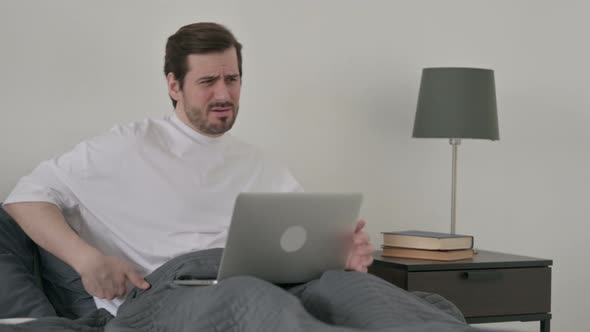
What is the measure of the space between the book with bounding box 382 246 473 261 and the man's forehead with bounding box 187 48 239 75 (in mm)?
928

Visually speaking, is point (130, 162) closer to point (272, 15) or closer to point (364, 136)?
point (272, 15)

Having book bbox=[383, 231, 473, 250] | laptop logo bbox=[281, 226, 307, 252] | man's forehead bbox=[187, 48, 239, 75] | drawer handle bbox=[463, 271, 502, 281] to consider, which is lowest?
drawer handle bbox=[463, 271, 502, 281]

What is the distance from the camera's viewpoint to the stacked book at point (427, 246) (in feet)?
9.52

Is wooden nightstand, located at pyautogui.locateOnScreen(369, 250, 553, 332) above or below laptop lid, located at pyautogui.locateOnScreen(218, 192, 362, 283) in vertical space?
below

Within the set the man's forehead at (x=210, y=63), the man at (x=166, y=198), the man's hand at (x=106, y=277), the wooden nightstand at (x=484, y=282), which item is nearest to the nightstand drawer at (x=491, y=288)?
the wooden nightstand at (x=484, y=282)

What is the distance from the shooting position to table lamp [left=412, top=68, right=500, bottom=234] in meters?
3.07

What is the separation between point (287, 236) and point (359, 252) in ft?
1.13

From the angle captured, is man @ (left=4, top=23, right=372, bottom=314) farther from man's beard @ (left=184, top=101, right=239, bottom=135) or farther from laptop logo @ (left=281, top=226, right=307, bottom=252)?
laptop logo @ (left=281, top=226, right=307, bottom=252)

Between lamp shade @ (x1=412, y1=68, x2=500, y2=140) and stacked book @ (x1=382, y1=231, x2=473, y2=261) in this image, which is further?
lamp shade @ (x1=412, y1=68, x2=500, y2=140)

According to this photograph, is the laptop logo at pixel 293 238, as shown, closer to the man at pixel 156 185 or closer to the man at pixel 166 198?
the man at pixel 166 198

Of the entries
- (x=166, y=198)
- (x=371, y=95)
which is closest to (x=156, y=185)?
(x=166, y=198)

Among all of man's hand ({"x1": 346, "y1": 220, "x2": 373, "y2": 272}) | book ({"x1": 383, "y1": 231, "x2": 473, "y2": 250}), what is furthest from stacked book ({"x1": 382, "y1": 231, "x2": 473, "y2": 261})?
man's hand ({"x1": 346, "y1": 220, "x2": 373, "y2": 272})

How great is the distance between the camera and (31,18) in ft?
9.06

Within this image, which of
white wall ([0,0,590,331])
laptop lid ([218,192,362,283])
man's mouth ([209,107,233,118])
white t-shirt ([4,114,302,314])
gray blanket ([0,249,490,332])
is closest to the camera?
gray blanket ([0,249,490,332])
